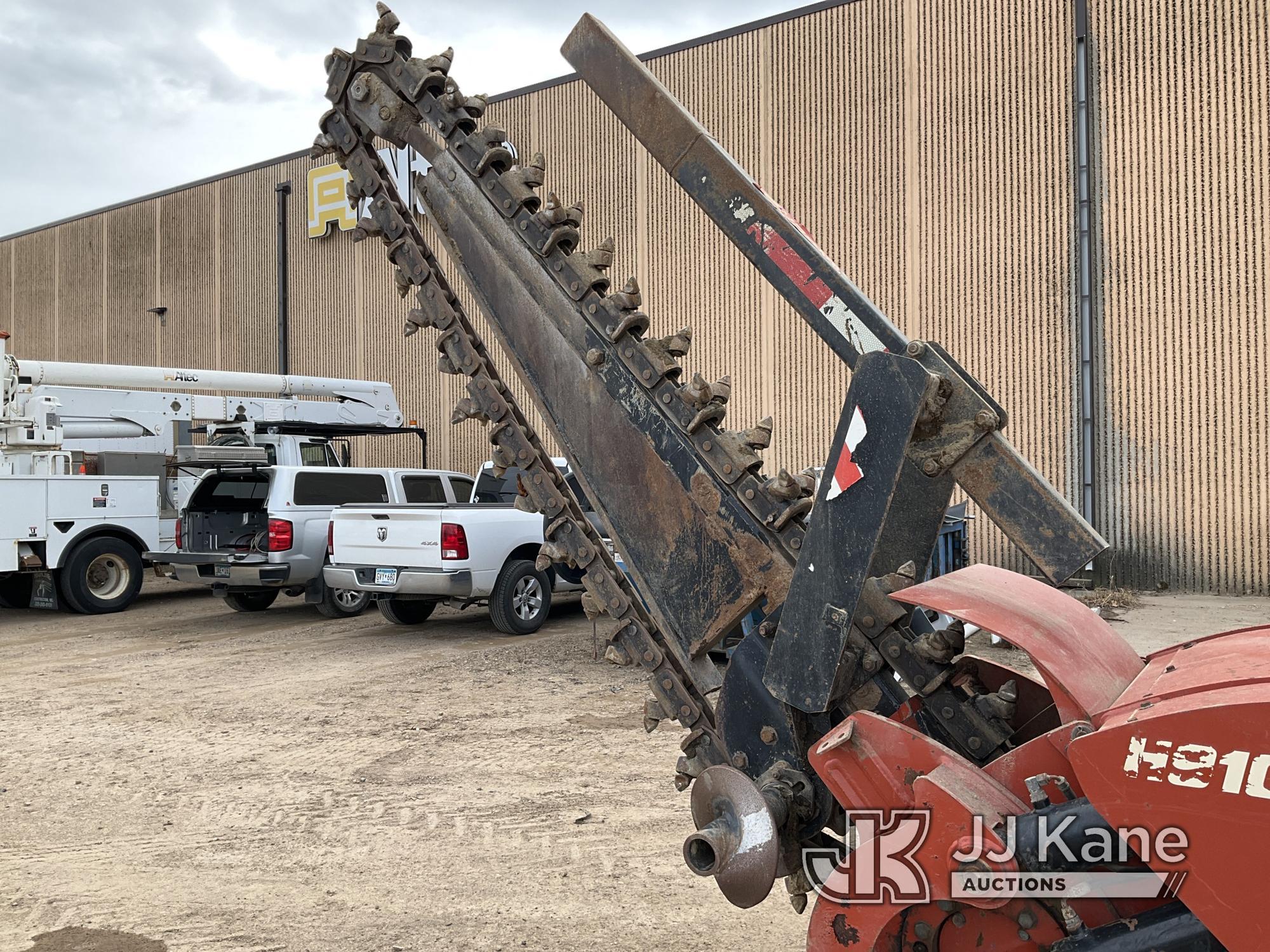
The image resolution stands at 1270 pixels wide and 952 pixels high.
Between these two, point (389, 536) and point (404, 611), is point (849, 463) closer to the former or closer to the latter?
point (389, 536)

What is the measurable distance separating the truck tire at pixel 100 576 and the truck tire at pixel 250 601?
1385 mm

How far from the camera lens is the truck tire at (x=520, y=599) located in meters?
11.0

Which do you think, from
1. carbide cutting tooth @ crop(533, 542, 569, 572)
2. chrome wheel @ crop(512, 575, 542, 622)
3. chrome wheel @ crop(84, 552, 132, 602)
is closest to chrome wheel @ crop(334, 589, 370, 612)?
chrome wheel @ crop(512, 575, 542, 622)

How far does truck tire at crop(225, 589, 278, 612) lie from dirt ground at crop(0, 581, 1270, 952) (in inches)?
141

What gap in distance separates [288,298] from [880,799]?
23.8 meters

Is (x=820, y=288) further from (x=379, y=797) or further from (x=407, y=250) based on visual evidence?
(x=379, y=797)

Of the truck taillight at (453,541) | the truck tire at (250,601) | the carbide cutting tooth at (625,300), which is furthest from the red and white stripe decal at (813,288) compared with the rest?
the truck tire at (250,601)

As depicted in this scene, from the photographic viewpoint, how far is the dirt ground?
3.93 meters

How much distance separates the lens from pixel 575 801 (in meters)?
5.37

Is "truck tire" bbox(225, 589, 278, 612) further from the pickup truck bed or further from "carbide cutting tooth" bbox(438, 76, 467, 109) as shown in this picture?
"carbide cutting tooth" bbox(438, 76, 467, 109)

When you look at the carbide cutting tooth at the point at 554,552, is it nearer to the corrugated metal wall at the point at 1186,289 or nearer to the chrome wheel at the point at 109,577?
the chrome wheel at the point at 109,577

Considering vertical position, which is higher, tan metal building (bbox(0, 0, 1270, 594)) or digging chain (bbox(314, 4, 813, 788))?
tan metal building (bbox(0, 0, 1270, 594))

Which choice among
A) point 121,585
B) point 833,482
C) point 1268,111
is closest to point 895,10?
point 1268,111

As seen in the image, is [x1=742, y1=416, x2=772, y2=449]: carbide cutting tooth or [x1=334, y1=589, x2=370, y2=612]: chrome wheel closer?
[x1=742, y1=416, x2=772, y2=449]: carbide cutting tooth
